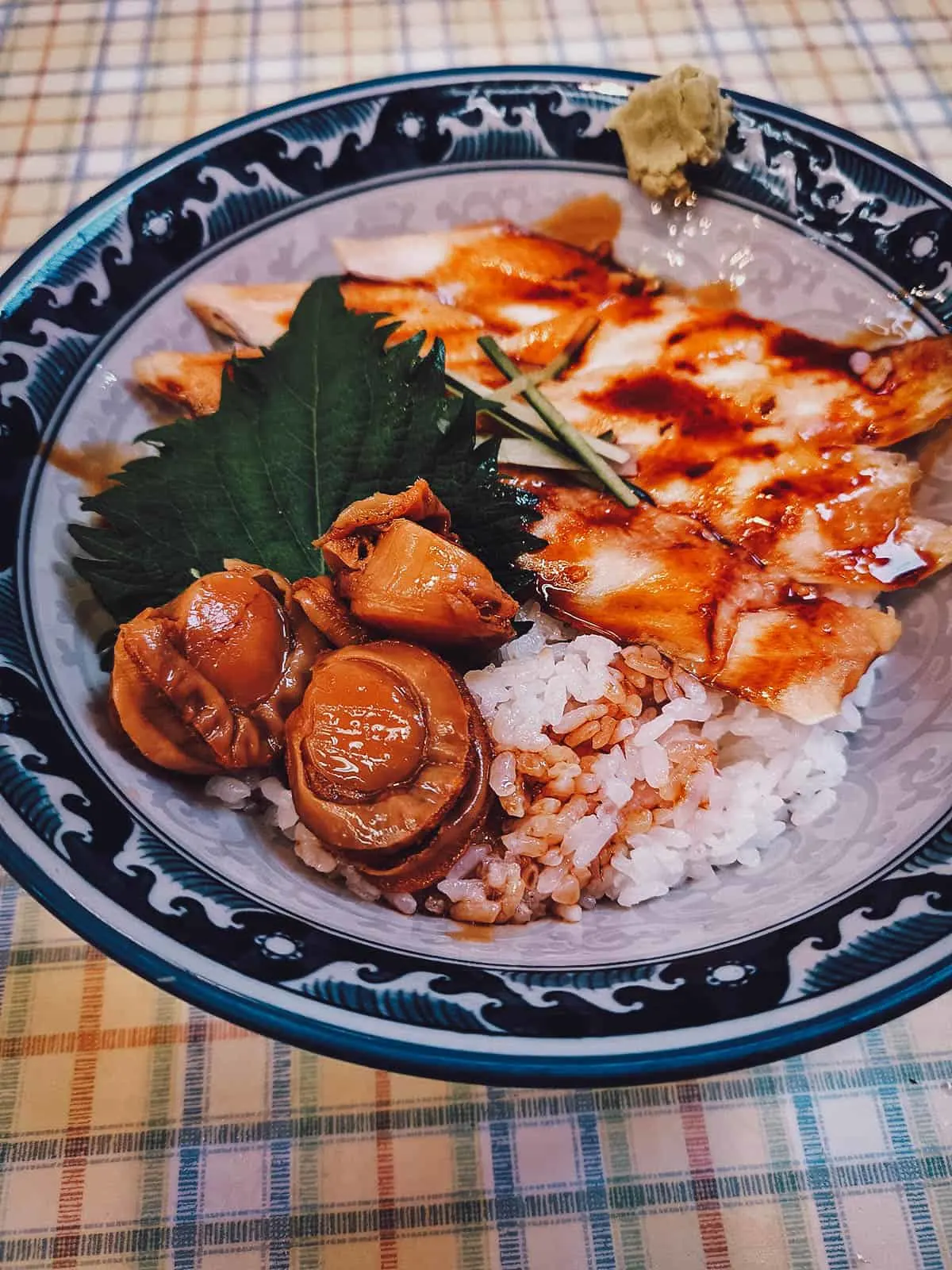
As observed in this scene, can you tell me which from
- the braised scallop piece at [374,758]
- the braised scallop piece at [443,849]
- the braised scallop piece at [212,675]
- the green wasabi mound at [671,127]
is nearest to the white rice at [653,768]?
the braised scallop piece at [443,849]

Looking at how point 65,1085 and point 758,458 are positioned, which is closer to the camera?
point 65,1085

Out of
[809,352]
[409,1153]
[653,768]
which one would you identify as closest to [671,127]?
[809,352]

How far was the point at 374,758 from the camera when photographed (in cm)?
157

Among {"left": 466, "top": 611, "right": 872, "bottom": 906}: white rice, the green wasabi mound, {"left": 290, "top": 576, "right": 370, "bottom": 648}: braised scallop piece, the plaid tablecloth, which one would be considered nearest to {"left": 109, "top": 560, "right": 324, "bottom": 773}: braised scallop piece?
{"left": 290, "top": 576, "right": 370, "bottom": 648}: braised scallop piece

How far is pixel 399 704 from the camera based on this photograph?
161cm

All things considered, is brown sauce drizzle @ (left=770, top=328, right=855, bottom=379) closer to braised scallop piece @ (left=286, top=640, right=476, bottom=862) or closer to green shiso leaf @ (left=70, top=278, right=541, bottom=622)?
green shiso leaf @ (left=70, top=278, right=541, bottom=622)

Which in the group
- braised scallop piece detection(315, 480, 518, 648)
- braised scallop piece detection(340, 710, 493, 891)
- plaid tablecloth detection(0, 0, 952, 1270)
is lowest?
plaid tablecloth detection(0, 0, 952, 1270)

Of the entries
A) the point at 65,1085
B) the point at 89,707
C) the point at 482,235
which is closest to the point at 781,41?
the point at 482,235

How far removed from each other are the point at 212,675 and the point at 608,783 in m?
0.83

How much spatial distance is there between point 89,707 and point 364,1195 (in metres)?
1.05

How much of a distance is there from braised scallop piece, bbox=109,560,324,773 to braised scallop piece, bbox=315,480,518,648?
→ 153 mm

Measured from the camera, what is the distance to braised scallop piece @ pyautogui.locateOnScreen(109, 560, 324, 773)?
1.63 metres

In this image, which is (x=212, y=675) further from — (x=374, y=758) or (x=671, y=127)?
(x=671, y=127)

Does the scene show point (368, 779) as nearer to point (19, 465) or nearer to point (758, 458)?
point (19, 465)
